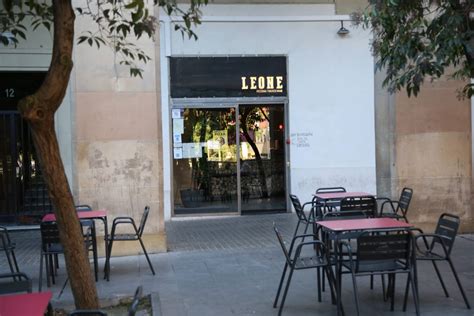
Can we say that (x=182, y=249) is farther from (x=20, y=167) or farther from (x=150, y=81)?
(x=20, y=167)

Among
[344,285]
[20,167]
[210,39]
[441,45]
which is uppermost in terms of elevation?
[210,39]

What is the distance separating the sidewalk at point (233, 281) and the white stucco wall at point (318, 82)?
342 centimetres

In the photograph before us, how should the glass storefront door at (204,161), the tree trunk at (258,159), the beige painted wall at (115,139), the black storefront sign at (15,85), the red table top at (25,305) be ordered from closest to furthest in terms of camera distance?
1. the red table top at (25,305)
2. the beige painted wall at (115,139)
3. the black storefront sign at (15,85)
4. the glass storefront door at (204,161)
5. the tree trunk at (258,159)

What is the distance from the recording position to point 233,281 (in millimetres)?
7332

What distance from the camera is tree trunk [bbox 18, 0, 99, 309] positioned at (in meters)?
4.38

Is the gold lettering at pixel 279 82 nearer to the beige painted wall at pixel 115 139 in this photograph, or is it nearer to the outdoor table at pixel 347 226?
the beige painted wall at pixel 115 139

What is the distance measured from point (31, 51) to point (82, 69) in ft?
13.1

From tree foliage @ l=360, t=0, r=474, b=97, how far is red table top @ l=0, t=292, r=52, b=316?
14.5 feet

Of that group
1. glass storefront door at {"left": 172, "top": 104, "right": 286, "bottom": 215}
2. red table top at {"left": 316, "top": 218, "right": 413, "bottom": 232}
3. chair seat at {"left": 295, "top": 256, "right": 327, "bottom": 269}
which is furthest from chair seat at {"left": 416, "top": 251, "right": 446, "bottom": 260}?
glass storefront door at {"left": 172, "top": 104, "right": 286, "bottom": 215}

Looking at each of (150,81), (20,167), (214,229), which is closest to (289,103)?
(214,229)

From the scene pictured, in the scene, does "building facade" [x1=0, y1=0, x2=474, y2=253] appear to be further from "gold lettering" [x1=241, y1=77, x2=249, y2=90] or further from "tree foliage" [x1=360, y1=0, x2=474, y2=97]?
"tree foliage" [x1=360, y1=0, x2=474, y2=97]

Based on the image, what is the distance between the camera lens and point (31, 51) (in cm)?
1247

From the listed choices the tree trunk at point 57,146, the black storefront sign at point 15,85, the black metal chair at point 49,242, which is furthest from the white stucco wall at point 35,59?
the tree trunk at point 57,146

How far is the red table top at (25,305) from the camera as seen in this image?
3.35 m
